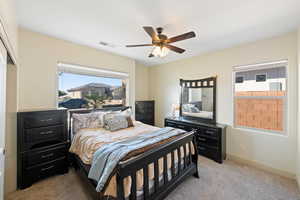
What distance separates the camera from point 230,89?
3072 millimetres

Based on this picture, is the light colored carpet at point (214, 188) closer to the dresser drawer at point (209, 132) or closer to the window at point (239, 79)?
the dresser drawer at point (209, 132)

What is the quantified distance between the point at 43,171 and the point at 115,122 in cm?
142

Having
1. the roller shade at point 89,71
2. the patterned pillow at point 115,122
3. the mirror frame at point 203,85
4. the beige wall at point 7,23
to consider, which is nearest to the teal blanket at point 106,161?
the patterned pillow at point 115,122

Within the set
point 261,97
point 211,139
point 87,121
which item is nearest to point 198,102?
point 211,139

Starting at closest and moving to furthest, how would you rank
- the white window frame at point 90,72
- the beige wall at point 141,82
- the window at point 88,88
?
the white window frame at point 90,72
the window at point 88,88
the beige wall at point 141,82

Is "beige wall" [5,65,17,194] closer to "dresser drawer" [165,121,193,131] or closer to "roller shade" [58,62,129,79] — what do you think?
"roller shade" [58,62,129,79]

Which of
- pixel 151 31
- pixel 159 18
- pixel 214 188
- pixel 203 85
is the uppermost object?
pixel 159 18

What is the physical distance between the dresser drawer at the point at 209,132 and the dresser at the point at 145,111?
2.03 meters

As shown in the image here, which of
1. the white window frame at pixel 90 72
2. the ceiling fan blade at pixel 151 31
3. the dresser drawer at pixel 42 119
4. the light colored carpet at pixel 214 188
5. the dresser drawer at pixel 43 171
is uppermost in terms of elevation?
the ceiling fan blade at pixel 151 31

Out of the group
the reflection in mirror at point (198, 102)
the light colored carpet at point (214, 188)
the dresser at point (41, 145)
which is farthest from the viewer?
the reflection in mirror at point (198, 102)

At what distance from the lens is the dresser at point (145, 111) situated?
14.5ft

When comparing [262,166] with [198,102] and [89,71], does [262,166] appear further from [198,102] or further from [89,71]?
[89,71]

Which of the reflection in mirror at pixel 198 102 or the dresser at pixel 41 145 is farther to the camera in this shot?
the reflection in mirror at pixel 198 102

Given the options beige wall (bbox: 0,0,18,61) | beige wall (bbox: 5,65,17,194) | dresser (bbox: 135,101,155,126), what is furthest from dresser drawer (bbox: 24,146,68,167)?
dresser (bbox: 135,101,155,126)
